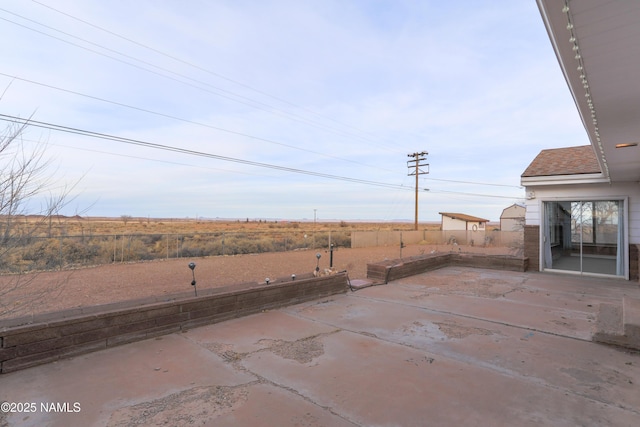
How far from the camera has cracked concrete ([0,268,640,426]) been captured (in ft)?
8.85

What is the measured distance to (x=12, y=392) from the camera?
2.99 metres

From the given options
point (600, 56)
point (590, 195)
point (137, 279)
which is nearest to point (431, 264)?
point (590, 195)

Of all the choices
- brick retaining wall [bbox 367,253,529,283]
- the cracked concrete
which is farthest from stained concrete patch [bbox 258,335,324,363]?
brick retaining wall [bbox 367,253,529,283]

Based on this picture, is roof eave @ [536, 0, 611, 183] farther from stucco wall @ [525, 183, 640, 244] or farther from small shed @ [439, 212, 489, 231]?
small shed @ [439, 212, 489, 231]

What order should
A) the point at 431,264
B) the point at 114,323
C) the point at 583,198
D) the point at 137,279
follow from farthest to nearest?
the point at 137,279 → the point at 431,264 → the point at 583,198 → the point at 114,323

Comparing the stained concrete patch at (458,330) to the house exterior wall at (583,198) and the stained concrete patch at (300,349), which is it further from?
the house exterior wall at (583,198)

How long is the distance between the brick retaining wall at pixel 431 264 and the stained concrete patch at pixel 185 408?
650 cm

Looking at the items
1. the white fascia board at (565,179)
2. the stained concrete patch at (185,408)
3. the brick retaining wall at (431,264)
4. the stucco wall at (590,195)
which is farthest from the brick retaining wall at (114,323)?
the stucco wall at (590,195)

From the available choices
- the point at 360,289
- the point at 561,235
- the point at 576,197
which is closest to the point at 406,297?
the point at 360,289

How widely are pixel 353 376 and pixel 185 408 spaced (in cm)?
164

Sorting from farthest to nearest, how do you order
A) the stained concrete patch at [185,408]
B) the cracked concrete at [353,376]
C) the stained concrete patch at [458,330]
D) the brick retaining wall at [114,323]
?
1. the stained concrete patch at [458,330]
2. the brick retaining wall at [114,323]
3. the cracked concrete at [353,376]
4. the stained concrete patch at [185,408]

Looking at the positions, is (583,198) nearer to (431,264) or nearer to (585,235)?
(585,235)

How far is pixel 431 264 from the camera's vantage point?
36.6ft

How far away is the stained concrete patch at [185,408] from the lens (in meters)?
2.58
